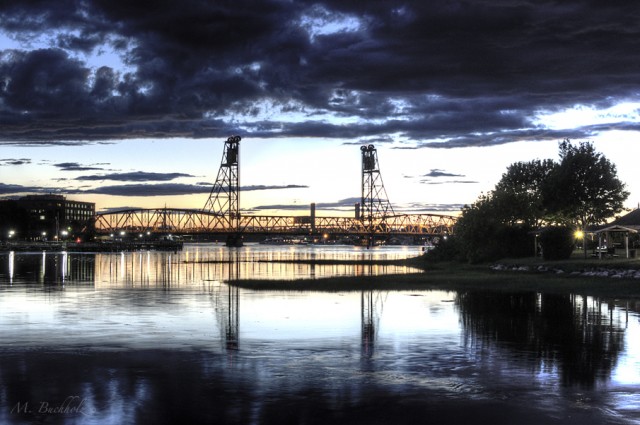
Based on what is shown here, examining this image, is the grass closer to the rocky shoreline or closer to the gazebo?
the rocky shoreline

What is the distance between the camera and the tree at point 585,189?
119m

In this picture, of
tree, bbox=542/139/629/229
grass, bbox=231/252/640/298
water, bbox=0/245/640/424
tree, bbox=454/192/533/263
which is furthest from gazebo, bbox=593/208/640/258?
water, bbox=0/245/640/424

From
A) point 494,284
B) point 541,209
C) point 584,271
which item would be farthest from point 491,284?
point 541,209

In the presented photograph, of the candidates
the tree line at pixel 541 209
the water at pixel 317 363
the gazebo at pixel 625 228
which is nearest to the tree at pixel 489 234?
the tree line at pixel 541 209

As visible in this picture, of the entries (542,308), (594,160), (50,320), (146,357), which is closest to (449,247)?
(594,160)

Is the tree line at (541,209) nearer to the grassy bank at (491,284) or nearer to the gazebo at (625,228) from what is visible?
the gazebo at (625,228)

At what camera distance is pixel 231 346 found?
27.8 metres

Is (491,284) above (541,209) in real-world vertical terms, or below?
below

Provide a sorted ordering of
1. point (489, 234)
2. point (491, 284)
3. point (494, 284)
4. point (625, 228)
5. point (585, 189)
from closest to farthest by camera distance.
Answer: point (494, 284) → point (491, 284) → point (625, 228) → point (489, 234) → point (585, 189)

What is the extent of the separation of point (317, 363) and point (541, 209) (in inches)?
3989

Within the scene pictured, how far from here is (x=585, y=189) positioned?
4697 inches

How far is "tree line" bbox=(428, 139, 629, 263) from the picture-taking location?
101688mm

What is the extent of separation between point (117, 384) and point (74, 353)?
5.63 meters

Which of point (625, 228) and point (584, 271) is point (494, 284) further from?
point (625, 228)
